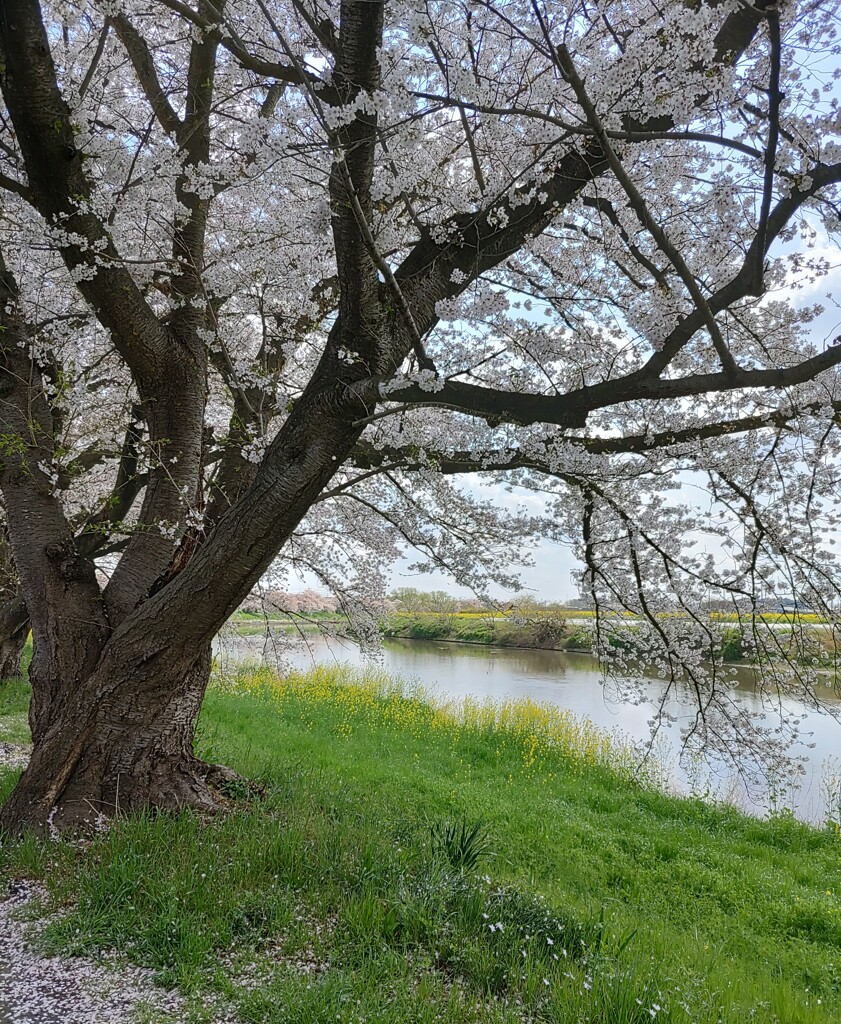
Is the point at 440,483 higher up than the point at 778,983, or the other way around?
the point at 440,483

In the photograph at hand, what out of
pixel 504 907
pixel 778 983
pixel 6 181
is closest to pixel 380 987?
pixel 504 907

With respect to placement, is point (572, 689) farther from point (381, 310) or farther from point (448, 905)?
point (381, 310)

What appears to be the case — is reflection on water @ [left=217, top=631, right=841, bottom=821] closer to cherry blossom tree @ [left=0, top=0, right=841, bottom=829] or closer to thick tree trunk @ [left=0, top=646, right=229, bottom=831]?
cherry blossom tree @ [left=0, top=0, right=841, bottom=829]

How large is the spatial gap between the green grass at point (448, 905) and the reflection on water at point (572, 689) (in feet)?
2.66

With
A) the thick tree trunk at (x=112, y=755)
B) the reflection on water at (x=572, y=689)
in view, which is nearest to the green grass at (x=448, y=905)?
the thick tree trunk at (x=112, y=755)

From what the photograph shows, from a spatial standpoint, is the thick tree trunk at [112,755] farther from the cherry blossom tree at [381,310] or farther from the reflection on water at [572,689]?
the reflection on water at [572,689]

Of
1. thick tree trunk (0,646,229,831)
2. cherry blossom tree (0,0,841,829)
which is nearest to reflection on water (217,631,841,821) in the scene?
cherry blossom tree (0,0,841,829)

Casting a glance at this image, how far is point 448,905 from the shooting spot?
2744mm

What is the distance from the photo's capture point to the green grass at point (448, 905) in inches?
86.4

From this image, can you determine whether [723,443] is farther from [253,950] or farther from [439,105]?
[253,950]

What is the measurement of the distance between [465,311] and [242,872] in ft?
9.81

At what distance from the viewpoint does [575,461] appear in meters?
3.36

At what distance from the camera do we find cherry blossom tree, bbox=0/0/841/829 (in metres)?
2.47

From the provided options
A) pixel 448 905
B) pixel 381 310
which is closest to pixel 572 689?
pixel 448 905
